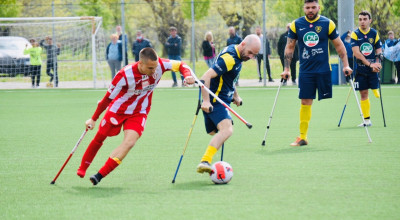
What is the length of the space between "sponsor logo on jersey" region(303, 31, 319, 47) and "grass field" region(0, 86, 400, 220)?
4.85 feet

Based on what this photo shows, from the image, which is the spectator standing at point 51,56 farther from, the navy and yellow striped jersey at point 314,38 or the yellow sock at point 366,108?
the navy and yellow striped jersey at point 314,38

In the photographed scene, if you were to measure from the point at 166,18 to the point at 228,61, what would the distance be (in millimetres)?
22532

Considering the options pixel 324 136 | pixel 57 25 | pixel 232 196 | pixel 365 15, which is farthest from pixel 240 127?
pixel 57 25

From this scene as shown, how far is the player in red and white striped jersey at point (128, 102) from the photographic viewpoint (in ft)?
22.7

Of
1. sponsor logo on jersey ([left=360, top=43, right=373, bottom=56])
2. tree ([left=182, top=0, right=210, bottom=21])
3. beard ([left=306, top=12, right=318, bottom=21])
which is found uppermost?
tree ([left=182, top=0, right=210, bottom=21])

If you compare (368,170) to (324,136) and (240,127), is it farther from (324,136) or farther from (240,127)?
(240,127)

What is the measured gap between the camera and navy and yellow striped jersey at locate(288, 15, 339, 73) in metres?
9.88

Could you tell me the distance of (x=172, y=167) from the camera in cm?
811

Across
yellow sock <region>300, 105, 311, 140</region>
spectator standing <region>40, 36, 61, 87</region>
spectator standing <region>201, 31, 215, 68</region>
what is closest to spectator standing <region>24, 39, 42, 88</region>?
spectator standing <region>40, 36, 61, 87</region>

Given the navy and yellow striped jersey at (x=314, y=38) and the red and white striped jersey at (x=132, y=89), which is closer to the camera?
the red and white striped jersey at (x=132, y=89)

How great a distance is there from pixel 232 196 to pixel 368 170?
2043mm

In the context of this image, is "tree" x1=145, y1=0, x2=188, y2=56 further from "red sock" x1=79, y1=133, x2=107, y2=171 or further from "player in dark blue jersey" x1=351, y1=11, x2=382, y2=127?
"red sock" x1=79, y1=133, x2=107, y2=171

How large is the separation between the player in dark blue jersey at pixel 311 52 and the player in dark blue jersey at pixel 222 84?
249cm

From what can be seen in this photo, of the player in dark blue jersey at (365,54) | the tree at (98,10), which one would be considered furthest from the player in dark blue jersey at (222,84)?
the tree at (98,10)
